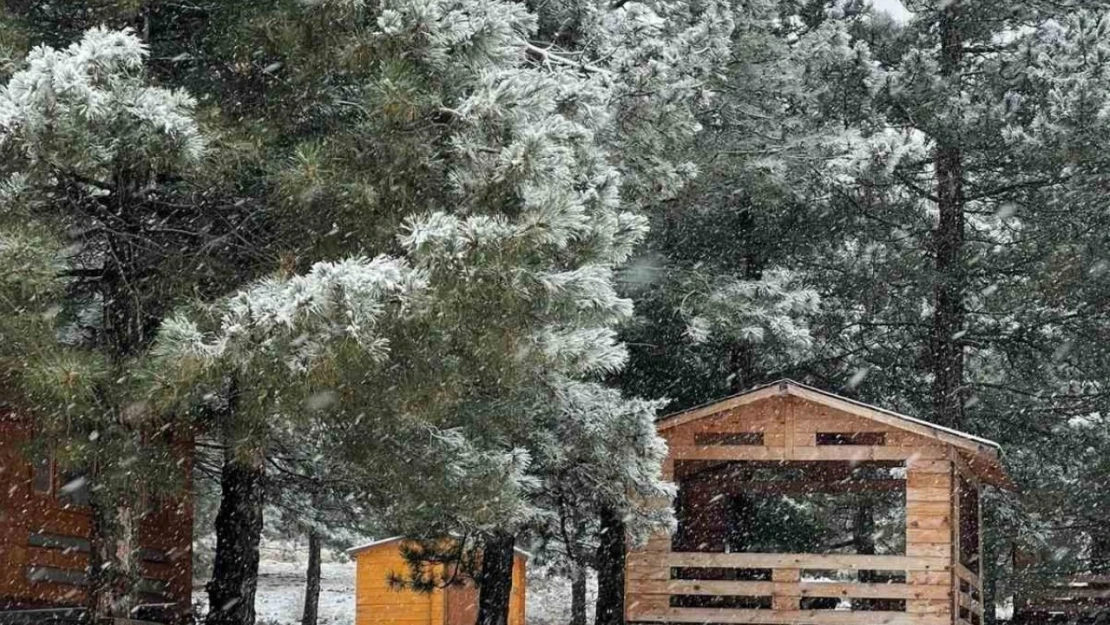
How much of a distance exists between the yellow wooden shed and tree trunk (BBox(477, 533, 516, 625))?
495 cm

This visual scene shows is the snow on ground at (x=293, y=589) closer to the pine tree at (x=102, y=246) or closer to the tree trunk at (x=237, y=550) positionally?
the tree trunk at (x=237, y=550)

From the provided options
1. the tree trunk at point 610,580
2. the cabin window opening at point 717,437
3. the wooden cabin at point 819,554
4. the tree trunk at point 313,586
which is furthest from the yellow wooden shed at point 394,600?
the cabin window opening at point 717,437

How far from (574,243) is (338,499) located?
22.6ft

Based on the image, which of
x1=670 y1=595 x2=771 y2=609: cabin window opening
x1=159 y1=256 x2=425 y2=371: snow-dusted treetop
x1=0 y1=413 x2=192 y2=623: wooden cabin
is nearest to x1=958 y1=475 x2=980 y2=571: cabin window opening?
x1=670 y1=595 x2=771 y2=609: cabin window opening

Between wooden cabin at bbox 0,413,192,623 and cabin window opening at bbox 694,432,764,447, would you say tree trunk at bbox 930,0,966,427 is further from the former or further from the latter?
wooden cabin at bbox 0,413,192,623

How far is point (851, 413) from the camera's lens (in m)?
14.4

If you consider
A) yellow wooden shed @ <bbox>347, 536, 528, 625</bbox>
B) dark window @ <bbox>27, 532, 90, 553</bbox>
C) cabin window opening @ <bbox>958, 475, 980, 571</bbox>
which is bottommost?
yellow wooden shed @ <bbox>347, 536, 528, 625</bbox>

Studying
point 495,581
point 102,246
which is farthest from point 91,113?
point 495,581

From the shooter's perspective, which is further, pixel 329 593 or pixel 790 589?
pixel 329 593

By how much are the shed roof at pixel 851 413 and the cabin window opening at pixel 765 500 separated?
1146 mm

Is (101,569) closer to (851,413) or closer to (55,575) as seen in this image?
(55,575)

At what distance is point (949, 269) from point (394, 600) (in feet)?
30.3

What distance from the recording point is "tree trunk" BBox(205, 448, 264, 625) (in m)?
13.3

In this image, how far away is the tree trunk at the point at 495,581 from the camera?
16062 mm
